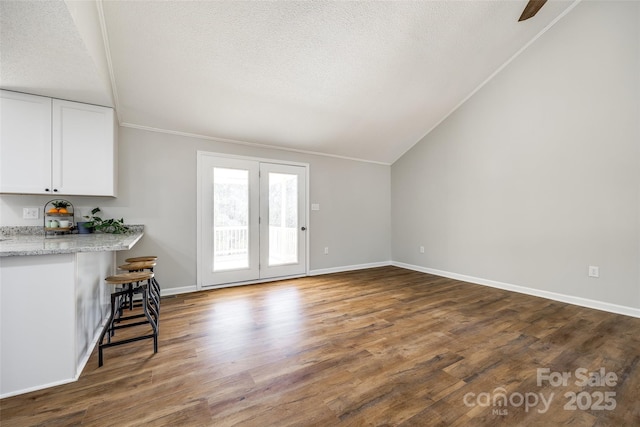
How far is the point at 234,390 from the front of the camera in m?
1.77

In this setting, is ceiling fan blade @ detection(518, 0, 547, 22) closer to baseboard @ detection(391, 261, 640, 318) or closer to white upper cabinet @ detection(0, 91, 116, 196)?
baseboard @ detection(391, 261, 640, 318)

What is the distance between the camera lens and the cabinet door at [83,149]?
8.83 feet

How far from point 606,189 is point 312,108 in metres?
3.81

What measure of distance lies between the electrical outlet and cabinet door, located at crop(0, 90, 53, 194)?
1.45ft

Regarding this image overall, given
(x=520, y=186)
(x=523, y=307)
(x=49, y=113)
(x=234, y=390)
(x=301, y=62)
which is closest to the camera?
(x=234, y=390)

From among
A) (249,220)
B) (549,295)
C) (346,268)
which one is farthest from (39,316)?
(549,295)

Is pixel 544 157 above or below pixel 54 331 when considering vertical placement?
above

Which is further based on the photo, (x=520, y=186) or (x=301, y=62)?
(x=520, y=186)

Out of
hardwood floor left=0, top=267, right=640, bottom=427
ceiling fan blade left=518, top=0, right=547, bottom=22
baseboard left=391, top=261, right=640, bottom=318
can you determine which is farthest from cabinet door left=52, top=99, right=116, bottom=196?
baseboard left=391, top=261, right=640, bottom=318

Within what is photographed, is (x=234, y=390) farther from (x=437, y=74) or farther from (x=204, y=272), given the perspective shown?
(x=437, y=74)

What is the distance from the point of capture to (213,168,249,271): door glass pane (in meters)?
4.08

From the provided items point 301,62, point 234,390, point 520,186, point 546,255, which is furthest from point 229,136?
point 546,255

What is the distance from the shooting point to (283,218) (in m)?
4.66

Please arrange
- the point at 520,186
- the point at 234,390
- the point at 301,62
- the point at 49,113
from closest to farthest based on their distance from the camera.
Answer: the point at 234,390
the point at 49,113
the point at 301,62
the point at 520,186
